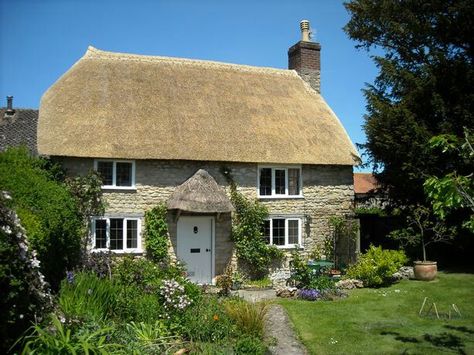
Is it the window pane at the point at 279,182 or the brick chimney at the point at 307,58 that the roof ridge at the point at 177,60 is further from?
the window pane at the point at 279,182

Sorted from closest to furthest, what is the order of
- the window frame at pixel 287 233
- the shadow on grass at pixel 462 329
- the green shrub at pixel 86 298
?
the green shrub at pixel 86 298
the shadow on grass at pixel 462 329
the window frame at pixel 287 233

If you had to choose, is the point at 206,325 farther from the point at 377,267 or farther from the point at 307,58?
the point at 307,58

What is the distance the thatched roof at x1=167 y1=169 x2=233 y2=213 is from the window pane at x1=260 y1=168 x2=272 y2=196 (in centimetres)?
192

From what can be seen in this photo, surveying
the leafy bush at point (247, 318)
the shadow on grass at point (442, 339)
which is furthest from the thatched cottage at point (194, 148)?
the shadow on grass at point (442, 339)

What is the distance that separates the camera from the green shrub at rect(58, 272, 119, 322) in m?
7.94

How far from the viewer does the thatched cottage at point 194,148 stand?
50.6 feet

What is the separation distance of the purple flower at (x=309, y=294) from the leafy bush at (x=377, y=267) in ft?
8.74

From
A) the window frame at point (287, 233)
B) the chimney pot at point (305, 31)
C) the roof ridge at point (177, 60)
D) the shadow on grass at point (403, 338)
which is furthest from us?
the chimney pot at point (305, 31)

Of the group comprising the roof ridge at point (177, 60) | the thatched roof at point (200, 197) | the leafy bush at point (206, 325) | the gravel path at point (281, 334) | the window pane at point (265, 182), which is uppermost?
the roof ridge at point (177, 60)

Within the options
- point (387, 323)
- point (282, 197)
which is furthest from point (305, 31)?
point (387, 323)

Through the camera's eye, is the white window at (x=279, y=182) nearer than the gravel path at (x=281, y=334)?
No

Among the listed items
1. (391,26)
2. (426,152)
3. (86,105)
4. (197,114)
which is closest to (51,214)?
(86,105)

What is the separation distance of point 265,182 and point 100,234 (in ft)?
20.0

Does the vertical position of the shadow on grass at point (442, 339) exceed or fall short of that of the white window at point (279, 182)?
it falls short
